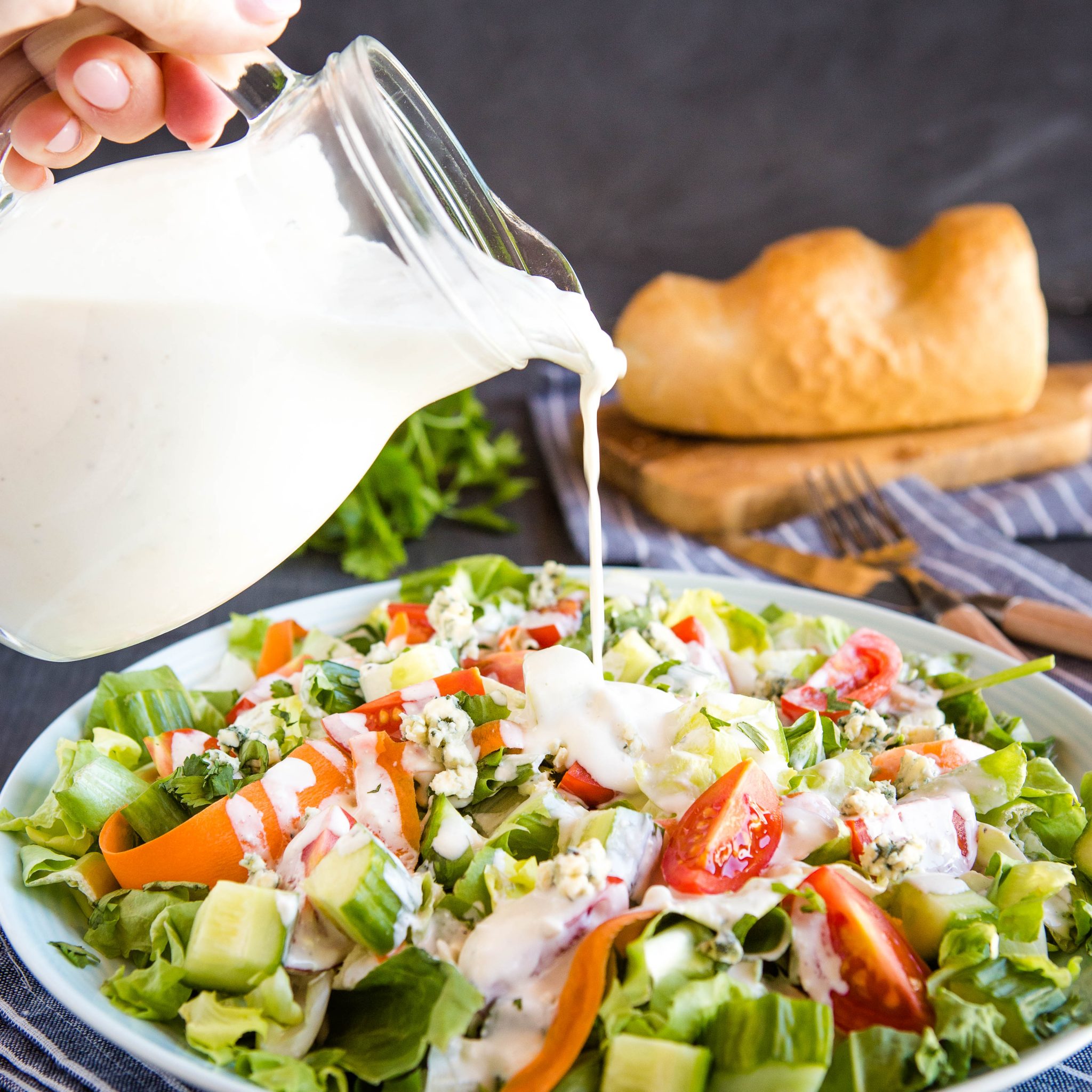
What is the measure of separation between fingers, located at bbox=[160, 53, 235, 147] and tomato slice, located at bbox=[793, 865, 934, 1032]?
1.69 m

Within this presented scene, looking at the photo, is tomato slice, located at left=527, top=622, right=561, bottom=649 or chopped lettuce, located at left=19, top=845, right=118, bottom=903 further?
tomato slice, located at left=527, top=622, right=561, bottom=649

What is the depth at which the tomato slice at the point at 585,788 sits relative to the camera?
182cm

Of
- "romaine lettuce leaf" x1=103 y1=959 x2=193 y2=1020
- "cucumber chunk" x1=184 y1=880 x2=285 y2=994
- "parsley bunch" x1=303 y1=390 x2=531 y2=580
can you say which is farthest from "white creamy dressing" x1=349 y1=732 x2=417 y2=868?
"parsley bunch" x1=303 y1=390 x2=531 y2=580

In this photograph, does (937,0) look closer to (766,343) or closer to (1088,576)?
(766,343)

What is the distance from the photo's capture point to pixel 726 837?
5.31ft

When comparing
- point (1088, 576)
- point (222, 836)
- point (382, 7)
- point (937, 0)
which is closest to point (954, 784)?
point (222, 836)

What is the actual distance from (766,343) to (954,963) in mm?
2924

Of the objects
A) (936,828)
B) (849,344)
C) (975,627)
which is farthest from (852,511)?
(936,828)

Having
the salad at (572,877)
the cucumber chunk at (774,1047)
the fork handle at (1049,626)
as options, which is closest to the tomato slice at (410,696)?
the salad at (572,877)

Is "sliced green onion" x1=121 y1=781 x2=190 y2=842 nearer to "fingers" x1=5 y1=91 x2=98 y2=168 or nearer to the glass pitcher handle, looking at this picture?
the glass pitcher handle

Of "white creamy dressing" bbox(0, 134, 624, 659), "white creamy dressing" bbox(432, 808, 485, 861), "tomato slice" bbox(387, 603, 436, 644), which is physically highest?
"white creamy dressing" bbox(0, 134, 624, 659)

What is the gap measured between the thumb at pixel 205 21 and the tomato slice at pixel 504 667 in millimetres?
1119

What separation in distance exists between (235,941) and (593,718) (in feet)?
2.12

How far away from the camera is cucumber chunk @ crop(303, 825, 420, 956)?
1543 millimetres
